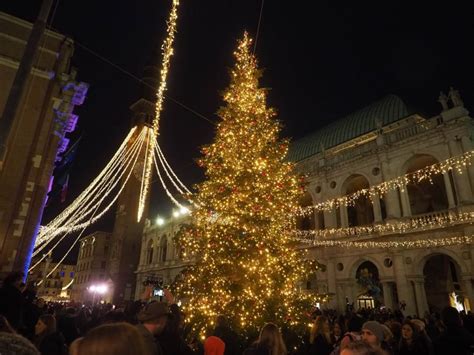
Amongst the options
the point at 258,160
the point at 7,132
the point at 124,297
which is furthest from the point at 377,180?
the point at 124,297

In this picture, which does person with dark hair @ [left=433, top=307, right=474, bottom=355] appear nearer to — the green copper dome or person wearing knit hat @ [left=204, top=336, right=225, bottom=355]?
person wearing knit hat @ [left=204, top=336, right=225, bottom=355]

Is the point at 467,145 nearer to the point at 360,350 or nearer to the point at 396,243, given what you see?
the point at 396,243

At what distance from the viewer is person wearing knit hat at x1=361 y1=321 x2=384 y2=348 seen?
454 centimetres

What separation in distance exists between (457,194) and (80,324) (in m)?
19.5

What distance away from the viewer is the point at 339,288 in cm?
2194

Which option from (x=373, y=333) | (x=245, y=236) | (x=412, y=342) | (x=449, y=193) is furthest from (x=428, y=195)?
(x=373, y=333)

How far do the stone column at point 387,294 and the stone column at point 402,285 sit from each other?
2.78 feet

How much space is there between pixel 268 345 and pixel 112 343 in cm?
352

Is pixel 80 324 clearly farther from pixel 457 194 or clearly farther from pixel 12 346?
pixel 457 194

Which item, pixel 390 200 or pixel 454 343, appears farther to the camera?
pixel 390 200

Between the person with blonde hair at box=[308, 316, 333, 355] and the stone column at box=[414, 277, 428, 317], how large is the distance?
611 inches

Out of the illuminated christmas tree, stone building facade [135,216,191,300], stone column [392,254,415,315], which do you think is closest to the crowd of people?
the illuminated christmas tree

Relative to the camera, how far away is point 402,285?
18641 mm

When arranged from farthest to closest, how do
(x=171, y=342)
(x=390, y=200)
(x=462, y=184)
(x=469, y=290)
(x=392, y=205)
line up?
(x=390, y=200) → (x=392, y=205) → (x=462, y=184) → (x=469, y=290) → (x=171, y=342)
